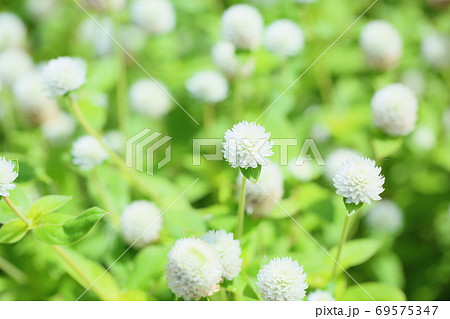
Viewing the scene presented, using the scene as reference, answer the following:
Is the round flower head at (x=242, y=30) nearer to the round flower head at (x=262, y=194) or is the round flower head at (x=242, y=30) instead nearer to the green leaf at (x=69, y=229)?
the round flower head at (x=262, y=194)

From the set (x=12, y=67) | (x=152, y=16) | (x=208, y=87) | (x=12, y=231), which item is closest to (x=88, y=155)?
(x=12, y=231)

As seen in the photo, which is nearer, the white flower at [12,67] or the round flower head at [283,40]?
the round flower head at [283,40]

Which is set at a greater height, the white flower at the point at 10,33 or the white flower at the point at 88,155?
the white flower at the point at 10,33

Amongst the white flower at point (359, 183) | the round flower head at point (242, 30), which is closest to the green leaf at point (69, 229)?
the white flower at point (359, 183)

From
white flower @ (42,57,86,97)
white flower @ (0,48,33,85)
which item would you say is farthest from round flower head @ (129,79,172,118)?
white flower @ (42,57,86,97)

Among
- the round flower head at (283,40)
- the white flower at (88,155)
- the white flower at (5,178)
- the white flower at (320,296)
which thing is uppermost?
the round flower head at (283,40)

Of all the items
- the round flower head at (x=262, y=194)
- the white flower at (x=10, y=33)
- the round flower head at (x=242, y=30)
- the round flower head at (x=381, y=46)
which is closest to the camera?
the round flower head at (x=262, y=194)

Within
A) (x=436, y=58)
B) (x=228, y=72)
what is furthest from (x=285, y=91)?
(x=436, y=58)

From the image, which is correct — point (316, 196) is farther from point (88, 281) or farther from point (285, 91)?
point (88, 281)
